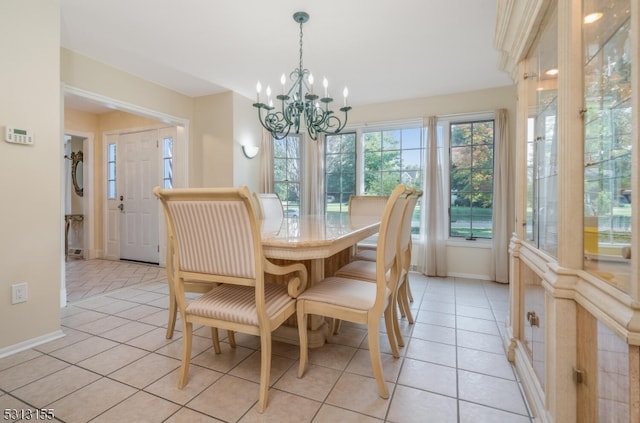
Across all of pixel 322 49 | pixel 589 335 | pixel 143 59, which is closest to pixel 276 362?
pixel 589 335

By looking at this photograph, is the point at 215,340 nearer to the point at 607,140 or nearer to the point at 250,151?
the point at 607,140

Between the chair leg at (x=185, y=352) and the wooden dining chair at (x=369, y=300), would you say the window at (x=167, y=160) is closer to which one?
the chair leg at (x=185, y=352)

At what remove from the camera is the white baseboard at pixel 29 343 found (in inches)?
75.1

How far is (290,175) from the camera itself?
4.88 m

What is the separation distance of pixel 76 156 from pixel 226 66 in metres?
3.98

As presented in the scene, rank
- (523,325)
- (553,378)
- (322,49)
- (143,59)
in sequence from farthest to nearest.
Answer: (143,59)
(322,49)
(523,325)
(553,378)

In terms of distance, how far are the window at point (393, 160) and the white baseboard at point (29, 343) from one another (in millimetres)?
3783

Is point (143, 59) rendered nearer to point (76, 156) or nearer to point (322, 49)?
point (322, 49)

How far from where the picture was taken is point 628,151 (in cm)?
83

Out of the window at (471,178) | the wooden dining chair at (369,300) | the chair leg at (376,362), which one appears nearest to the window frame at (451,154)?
the window at (471,178)

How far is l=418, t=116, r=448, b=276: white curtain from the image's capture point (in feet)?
13.3

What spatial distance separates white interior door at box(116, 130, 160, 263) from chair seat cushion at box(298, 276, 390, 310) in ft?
12.4

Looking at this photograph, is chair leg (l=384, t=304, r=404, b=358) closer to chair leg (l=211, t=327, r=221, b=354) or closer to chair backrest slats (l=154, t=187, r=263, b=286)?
chair backrest slats (l=154, t=187, r=263, b=286)

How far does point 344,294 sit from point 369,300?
139 millimetres
